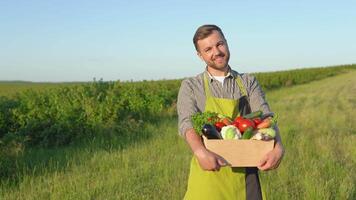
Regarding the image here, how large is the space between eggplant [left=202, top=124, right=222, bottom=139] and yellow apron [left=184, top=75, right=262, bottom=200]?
306 mm

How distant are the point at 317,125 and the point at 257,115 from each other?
9667 mm

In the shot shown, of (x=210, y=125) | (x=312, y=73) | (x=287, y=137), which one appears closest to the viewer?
(x=210, y=125)

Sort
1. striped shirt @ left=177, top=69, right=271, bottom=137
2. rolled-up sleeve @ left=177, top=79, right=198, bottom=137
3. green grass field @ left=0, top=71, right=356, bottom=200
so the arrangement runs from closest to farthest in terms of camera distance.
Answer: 1. rolled-up sleeve @ left=177, top=79, right=198, bottom=137
2. striped shirt @ left=177, top=69, right=271, bottom=137
3. green grass field @ left=0, top=71, right=356, bottom=200

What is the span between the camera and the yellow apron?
2.84 m

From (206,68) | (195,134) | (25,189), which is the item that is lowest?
(25,189)

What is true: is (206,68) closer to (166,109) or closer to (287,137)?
(287,137)

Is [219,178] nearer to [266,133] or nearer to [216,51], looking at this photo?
[266,133]

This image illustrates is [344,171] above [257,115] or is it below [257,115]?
below

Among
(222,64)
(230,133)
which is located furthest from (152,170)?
(230,133)

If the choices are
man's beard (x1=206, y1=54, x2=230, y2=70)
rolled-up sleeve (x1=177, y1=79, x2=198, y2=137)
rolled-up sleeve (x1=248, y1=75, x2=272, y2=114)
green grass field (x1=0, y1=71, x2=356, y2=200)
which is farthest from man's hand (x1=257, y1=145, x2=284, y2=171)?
green grass field (x1=0, y1=71, x2=356, y2=200)

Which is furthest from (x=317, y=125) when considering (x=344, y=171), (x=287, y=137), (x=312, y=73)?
(x=312, y=73)

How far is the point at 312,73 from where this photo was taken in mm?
55688

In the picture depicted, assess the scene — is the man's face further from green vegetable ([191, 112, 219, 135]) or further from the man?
green vegetable ([191, 112, 219, 135])

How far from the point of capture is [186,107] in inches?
111
